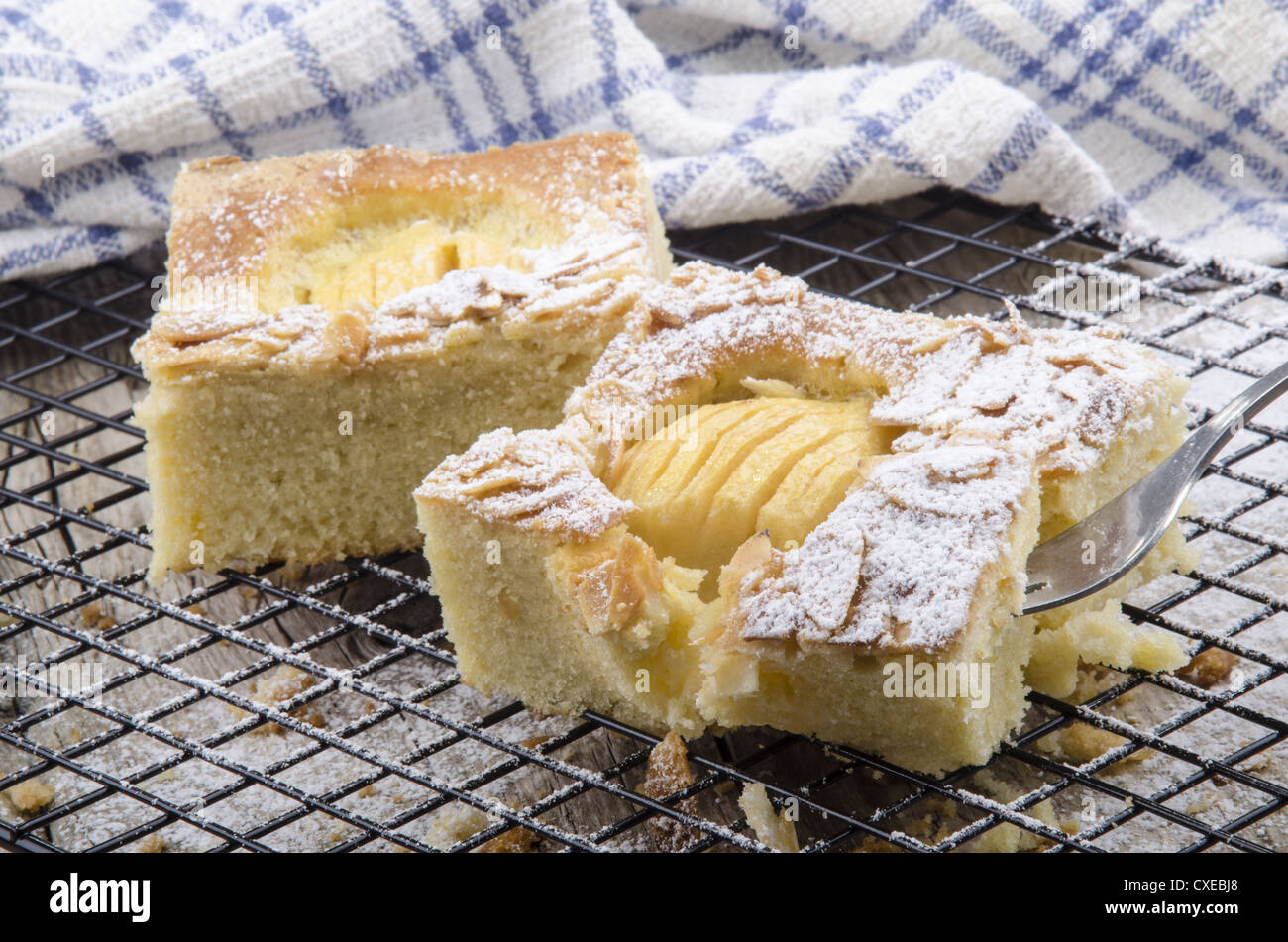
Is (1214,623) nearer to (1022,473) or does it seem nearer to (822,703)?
(1022,473)

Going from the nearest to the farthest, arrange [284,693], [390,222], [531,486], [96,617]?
1. [531,486]
2. [284,693]
3. [96,617]
4. [390,222]

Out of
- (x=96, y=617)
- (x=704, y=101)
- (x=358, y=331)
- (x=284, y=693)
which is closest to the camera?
(x=284, y=693)

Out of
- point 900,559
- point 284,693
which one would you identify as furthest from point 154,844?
point 900,559

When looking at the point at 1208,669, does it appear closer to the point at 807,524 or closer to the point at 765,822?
the point at 807,524

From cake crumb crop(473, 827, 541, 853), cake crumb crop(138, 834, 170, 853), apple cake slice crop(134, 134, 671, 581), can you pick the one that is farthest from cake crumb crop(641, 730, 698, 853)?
apple cake slice crop(134, 134, 671, 581)

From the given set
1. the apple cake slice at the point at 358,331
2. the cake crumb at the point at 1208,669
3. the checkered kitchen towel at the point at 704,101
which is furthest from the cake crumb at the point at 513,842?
the checkered kitchen towel at the point at 704,101
